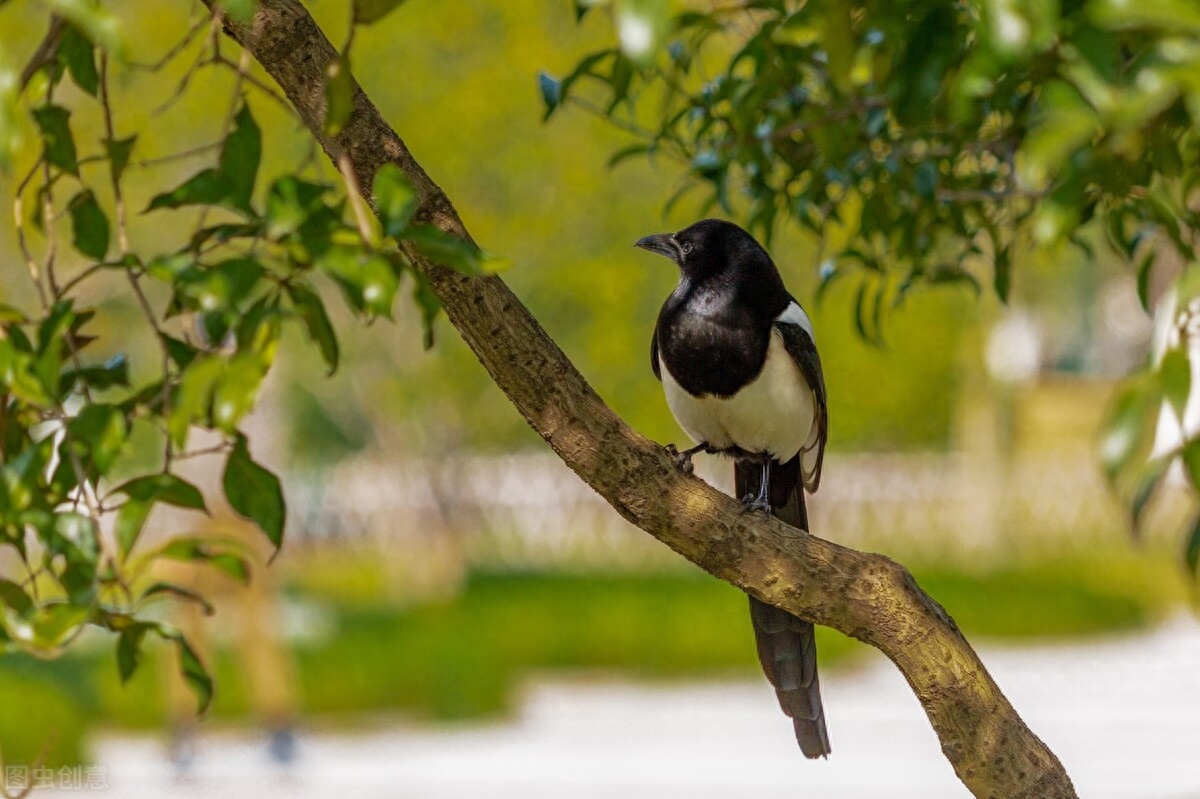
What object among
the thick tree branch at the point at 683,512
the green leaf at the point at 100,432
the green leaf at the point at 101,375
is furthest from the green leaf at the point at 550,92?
the green leaf at the point at 100,432

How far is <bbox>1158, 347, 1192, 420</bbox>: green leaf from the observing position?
1.03m

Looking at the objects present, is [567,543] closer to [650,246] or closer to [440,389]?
[440,389]

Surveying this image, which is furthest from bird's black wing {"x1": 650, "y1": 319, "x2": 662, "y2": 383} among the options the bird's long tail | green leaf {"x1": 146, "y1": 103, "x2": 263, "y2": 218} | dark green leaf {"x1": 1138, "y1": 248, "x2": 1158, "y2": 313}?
green leaf {"x1": 146, "y1": 103, "x2": 263, "y2": 218}

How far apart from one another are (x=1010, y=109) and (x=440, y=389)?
11227 millimetres

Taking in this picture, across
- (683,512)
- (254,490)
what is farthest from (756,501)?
(254,490)

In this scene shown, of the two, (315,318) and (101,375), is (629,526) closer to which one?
(101,375)

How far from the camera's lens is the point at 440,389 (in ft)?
44.4

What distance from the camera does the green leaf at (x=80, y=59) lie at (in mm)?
1896

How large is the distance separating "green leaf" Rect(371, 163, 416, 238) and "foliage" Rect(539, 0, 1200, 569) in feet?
0.61

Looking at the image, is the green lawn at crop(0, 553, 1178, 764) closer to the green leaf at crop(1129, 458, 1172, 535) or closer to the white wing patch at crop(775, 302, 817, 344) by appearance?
the white wing patch at crop(775, 302, 817, 344)

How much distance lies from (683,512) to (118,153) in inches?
30.5

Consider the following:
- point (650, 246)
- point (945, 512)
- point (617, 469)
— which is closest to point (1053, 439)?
point (945, 512)

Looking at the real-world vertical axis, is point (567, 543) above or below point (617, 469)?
above

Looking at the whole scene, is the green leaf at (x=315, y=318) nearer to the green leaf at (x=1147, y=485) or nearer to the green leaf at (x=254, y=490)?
the green leaf at (x=254, y=490)
